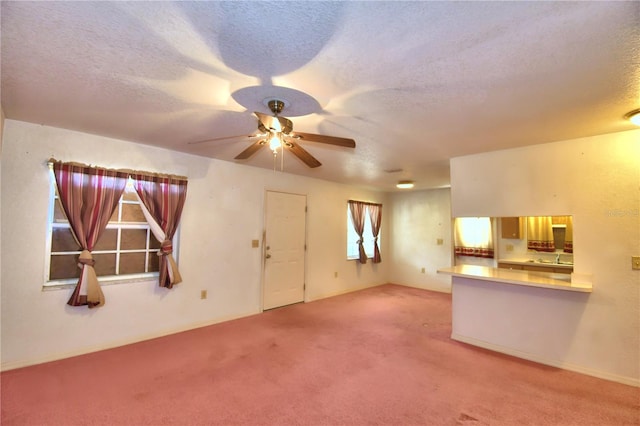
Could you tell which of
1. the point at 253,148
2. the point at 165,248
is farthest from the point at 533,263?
the point at 165,248

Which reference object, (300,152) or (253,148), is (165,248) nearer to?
(253,148)

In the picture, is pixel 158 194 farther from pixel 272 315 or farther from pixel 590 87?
pixel 590 87

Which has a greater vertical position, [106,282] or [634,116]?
[634,116]

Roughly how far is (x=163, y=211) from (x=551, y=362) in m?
4.65

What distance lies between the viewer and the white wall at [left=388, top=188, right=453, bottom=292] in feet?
21.2

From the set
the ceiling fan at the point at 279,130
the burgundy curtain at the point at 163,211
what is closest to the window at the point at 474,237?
the ceiling fan at the point at 279,130

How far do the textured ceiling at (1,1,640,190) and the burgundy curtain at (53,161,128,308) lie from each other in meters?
0.48

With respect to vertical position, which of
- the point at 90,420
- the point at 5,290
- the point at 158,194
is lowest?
the point at 90,420

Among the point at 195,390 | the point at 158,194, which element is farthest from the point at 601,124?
the point at 158,194

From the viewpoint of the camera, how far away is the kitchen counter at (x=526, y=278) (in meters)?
2.80

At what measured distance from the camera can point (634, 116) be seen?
2.35 metres

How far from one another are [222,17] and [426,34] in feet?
3.23

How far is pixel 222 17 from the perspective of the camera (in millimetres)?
1367

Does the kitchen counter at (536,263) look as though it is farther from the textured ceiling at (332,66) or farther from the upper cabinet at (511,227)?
the textured ceiling at (332,66)
